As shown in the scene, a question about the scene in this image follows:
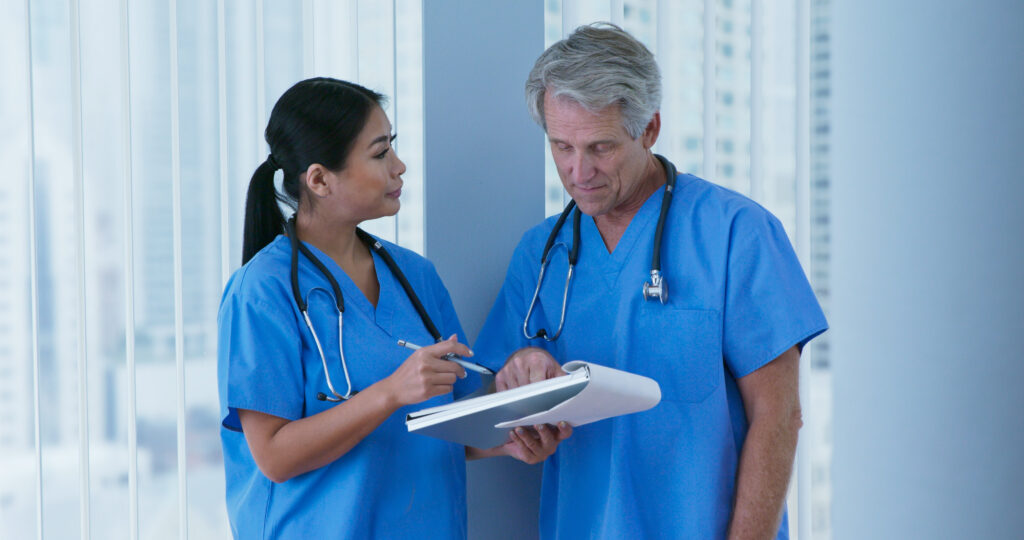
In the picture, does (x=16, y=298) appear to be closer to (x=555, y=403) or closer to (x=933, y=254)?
(x=555, y=403)

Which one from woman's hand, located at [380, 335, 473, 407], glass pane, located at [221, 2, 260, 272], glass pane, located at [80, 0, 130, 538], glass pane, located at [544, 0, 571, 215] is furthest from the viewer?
glass pane, located at [544, 0, 571, 215]

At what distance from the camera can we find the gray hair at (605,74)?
4.04 feet

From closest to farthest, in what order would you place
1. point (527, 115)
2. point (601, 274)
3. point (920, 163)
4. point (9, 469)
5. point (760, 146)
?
point (9, 469) < point (601, 274) < point (527, 115) < point (760, 146) < point (920, 163)

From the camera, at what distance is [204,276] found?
1408mm

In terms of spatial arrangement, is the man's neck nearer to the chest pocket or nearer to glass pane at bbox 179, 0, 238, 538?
the chest pocket

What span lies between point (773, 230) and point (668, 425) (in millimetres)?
340

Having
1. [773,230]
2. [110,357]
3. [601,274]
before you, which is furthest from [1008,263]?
[110,357]

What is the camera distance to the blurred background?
4.24 ft

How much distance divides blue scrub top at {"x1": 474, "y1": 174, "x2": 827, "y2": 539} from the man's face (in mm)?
82

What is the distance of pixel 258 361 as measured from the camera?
3.80 ft

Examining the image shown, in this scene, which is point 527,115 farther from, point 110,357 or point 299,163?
point 110,357

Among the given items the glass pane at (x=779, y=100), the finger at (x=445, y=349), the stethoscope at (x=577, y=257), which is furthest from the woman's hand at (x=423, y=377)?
the glass pane at (x=779, y=100)

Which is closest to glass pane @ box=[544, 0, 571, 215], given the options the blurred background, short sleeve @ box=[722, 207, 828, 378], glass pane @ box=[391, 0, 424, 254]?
the blurred background

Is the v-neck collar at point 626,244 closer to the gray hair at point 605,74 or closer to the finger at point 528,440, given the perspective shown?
the gray hair at point 605,74
